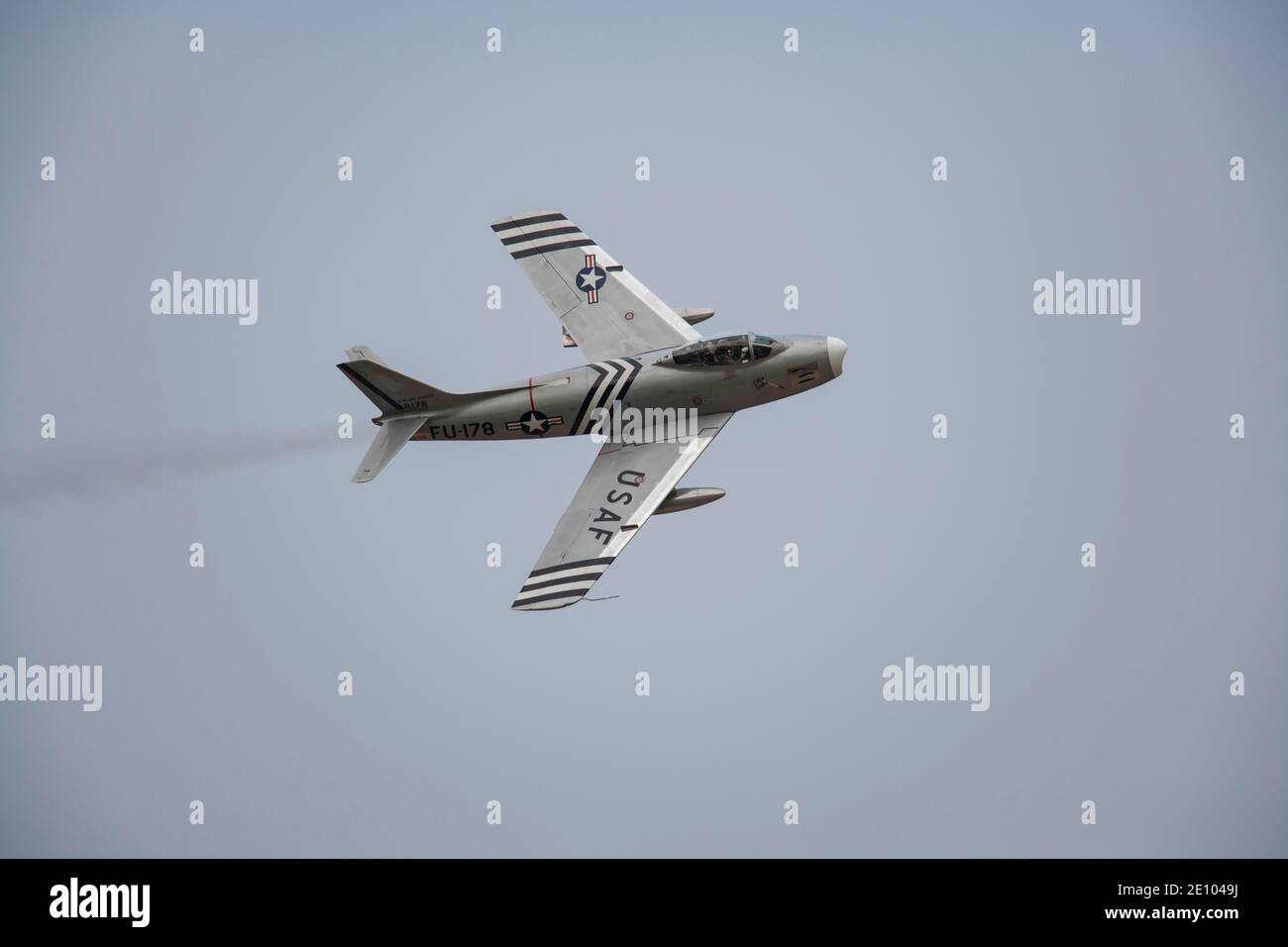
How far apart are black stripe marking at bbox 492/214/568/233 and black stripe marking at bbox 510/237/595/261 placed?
0.95m

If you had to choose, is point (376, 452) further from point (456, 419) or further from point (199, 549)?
point (199, 549)

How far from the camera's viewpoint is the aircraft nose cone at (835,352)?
148ft

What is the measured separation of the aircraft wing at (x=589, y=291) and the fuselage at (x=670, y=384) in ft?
6.00

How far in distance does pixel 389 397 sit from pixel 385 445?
132 centimetres

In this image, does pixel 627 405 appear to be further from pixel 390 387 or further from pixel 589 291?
pixel 390 387

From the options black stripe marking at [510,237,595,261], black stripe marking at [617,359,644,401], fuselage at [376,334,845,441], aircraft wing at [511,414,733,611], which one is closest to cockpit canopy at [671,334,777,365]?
fuselage at [376,334,845,441]

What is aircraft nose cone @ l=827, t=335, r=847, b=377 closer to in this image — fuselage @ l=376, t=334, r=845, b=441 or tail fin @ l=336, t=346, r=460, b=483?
fuselage @ l=376, t=334, r=845, b=441

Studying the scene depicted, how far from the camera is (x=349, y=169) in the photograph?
52.3 metres

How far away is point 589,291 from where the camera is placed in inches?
1932

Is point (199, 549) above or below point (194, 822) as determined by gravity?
above

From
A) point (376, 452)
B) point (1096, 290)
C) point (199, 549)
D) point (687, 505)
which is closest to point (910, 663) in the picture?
point (687, 505)

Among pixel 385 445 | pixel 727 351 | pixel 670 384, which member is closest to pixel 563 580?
pixel 670 384

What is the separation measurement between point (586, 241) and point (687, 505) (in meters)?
10.3
